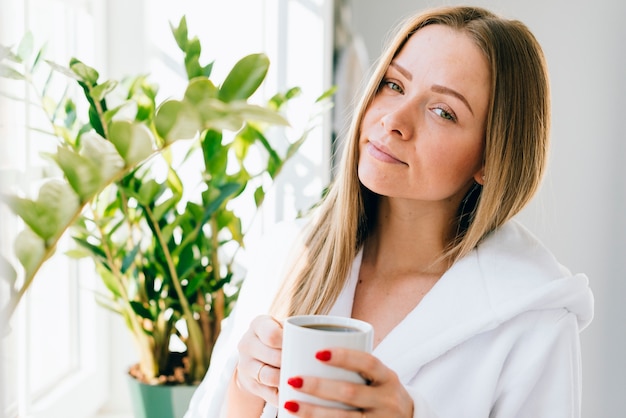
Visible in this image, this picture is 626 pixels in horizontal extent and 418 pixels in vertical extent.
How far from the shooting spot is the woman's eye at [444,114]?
113cm

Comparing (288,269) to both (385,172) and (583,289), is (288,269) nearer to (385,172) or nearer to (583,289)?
(385,172)

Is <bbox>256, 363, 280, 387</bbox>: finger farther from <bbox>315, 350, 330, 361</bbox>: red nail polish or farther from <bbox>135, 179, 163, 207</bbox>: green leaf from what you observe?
<bbox>135, 179, 163, 207</bbox>: green leaf

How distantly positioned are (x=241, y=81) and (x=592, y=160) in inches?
100

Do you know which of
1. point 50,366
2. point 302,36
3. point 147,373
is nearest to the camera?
point 147,373

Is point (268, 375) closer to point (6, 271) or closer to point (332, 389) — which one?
point (332, 389)

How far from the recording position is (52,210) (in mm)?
396

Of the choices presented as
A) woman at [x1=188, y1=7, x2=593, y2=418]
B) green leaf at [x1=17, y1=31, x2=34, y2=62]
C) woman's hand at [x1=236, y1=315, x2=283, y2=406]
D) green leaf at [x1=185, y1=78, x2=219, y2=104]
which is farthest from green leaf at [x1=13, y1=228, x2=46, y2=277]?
woman at [x1=188, y1=7, x2=593, y2=418]

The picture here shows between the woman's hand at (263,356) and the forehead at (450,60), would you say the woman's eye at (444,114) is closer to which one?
the forehead at (450,60)

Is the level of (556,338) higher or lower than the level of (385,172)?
lower

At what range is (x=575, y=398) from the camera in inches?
45.4

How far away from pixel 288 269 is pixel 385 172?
1.07ft

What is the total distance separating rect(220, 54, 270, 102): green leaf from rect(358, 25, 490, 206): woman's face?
2.21 ft

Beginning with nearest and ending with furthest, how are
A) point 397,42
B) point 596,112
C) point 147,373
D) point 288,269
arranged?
point 397,42 → point 288,269 → point 147,373 → point 596,112

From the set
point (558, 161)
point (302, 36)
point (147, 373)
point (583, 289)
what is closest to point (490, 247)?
point (583, 289)
